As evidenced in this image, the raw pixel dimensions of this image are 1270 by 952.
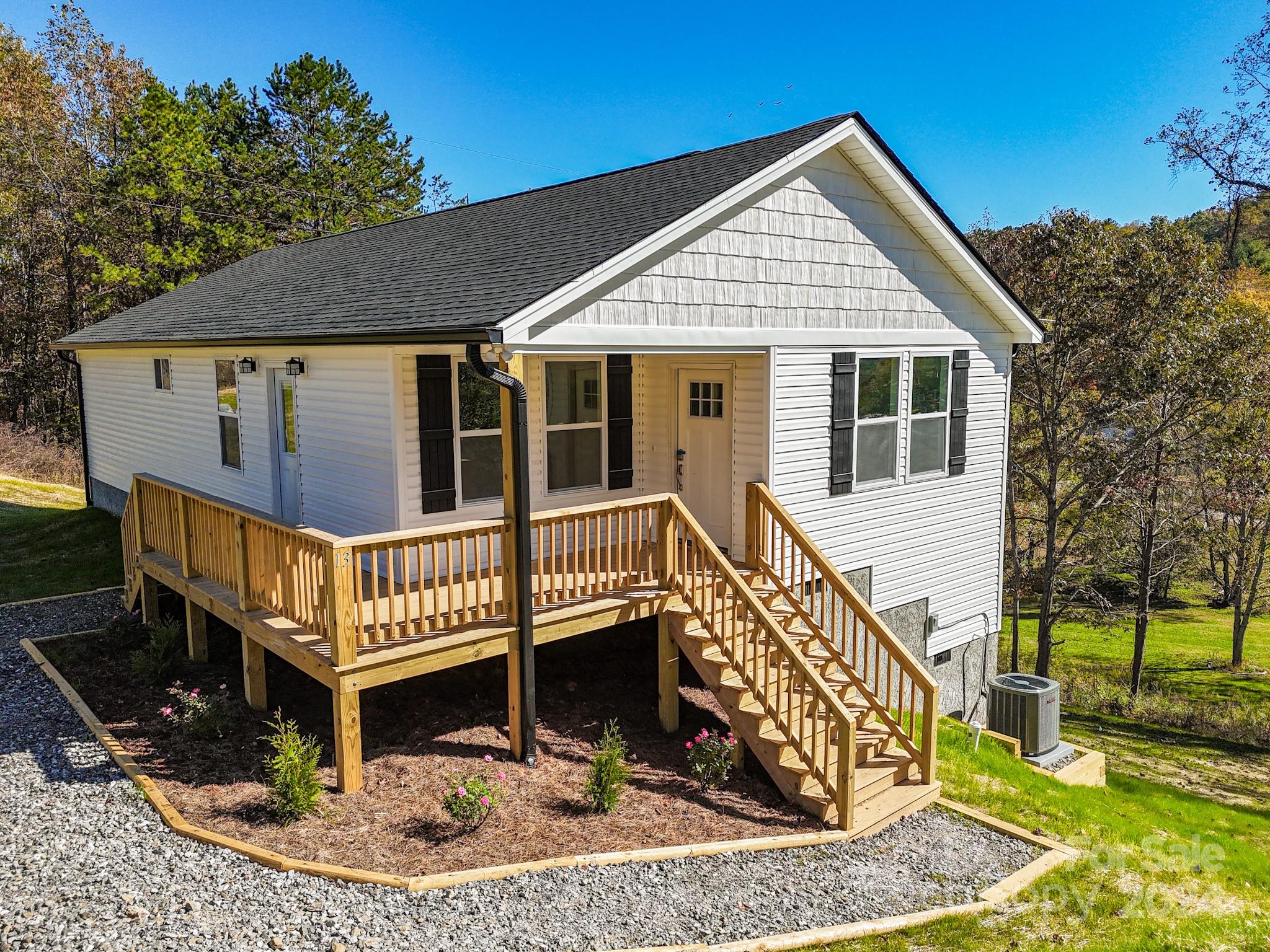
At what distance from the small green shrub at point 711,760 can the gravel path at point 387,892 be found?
1.03 m

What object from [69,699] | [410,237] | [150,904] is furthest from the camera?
[410,237]

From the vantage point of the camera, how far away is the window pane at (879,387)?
10.6 m

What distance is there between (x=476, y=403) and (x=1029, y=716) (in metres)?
7.95

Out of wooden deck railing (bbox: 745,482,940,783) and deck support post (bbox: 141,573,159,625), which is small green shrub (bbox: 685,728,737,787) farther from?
deck support post (bbox: 141,573,159,625)

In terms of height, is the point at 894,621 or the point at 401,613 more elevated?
the point at 401,613

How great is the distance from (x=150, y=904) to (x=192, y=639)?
508cm

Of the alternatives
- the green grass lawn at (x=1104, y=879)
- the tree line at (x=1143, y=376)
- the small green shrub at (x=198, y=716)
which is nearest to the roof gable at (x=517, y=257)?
the small green shrub at (x=198, y=716)

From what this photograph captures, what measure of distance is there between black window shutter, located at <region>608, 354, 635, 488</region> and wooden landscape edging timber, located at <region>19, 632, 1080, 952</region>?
4816 mm

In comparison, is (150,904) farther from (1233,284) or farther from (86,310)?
(86,310)

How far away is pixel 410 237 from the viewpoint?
13.2 m

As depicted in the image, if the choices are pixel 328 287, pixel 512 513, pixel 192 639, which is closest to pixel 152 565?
pixel 192 639

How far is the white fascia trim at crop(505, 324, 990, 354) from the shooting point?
25.1 feet

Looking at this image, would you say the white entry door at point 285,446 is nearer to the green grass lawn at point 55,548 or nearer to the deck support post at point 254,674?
the deck support post at point 254,674

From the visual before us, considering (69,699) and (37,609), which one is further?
(37,609)
